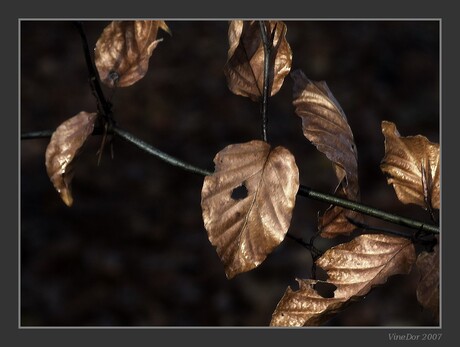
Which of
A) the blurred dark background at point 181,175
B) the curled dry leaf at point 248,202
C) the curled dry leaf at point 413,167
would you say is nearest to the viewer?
the curled dry leaf at point 248,202

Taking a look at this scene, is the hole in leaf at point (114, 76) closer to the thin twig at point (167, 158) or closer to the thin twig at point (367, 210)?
the thin twig at point (167, 158)

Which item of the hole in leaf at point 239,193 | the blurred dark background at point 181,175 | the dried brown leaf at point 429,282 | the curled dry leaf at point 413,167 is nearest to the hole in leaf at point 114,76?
the hole in leaf at point 239,193

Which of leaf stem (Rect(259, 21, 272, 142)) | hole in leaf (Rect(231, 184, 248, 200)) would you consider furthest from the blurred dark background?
leaf stem (Rect(259, 21, 272, 142))

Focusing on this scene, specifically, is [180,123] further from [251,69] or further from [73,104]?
[251,69]

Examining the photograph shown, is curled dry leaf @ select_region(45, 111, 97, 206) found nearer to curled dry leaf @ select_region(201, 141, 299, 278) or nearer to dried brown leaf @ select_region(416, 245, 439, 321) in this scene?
curled dry leaf @ select_region(201, 141, 299, 278)

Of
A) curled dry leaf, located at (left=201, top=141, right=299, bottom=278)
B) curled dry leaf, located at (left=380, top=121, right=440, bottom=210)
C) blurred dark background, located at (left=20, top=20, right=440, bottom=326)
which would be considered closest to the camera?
curled dry leaf, located at (left=201, top=141, right=299, bottom=278)

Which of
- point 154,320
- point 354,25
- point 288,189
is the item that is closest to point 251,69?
point 288,189
